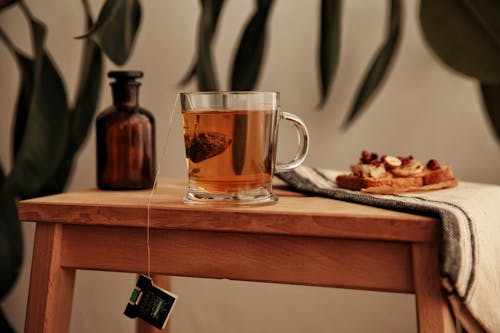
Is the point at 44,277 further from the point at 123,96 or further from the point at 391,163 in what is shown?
the point at 391,163

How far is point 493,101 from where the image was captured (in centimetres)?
108

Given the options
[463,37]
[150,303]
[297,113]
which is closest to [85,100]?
[297,113]

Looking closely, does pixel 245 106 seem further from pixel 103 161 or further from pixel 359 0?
pixel 359 0

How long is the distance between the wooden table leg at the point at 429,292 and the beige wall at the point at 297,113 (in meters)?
0.87

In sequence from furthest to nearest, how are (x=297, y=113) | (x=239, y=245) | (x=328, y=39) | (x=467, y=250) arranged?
(x=297, y=113) < (x=328, y=39) < (x=239, y=245) < (x=467, y=250)

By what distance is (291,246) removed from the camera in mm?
758

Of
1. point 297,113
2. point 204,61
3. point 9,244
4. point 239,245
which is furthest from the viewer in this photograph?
point 297,113

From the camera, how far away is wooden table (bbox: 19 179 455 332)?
2.31 feet

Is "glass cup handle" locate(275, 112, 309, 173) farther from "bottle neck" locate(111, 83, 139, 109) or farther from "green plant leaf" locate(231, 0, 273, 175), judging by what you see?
"green plant leaf" locate(231, 0, 273, 175)

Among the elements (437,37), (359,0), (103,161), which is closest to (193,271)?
(103,161)

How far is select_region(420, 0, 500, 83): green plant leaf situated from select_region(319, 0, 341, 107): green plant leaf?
0.41 metres

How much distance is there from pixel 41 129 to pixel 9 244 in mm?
318

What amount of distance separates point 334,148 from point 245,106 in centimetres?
81

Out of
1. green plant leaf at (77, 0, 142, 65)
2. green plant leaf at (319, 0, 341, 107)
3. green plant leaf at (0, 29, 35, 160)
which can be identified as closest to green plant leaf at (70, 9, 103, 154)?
green plant leaf at (0, 29, 35, 160)
